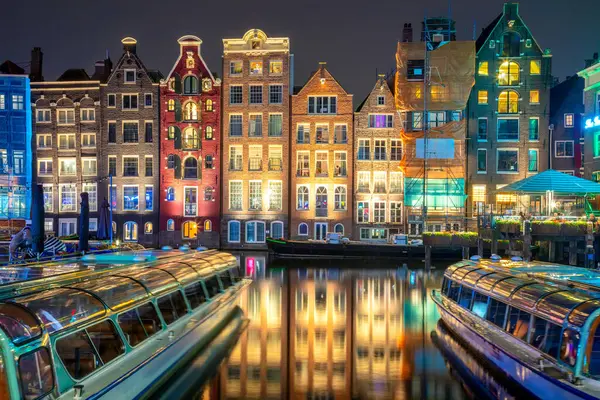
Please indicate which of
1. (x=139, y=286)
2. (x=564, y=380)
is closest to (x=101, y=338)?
(x=139, y=286)

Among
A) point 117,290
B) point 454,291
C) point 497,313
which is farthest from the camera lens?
point 454,291

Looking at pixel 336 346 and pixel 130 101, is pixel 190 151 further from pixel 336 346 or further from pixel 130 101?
pixel 336 346

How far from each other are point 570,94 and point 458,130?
10.3 metres

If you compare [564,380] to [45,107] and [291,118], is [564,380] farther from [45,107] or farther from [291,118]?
[45,107]

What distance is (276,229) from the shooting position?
150 feet

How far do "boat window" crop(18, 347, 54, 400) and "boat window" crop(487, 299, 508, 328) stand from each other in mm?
9452

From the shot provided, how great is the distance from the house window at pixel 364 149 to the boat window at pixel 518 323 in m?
33.5

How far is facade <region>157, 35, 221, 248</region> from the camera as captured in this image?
46.3 meters

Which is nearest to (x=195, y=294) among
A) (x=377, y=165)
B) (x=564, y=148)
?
(x=377, y=165)

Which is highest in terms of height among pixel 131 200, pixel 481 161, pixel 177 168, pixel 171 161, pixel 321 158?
pixel 321 158

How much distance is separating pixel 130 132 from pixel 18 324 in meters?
42.4

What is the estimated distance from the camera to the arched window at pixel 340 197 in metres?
45.4

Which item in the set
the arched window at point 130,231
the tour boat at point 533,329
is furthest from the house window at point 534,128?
the arched window at point 130,231

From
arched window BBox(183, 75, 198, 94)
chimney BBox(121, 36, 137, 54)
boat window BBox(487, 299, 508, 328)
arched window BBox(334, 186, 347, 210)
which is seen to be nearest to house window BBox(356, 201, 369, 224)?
arched window BBox(334, 186, 347, 210)
